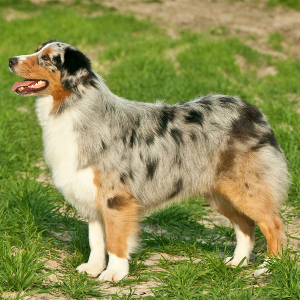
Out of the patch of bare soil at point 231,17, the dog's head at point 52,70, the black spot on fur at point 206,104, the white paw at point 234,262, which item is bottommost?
the patch of bare soil at point 231,17

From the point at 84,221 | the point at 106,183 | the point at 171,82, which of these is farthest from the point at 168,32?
the point at 106,183

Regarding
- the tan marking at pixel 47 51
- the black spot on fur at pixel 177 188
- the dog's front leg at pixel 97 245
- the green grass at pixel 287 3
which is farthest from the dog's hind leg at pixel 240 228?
the green grass at pixel 287 3

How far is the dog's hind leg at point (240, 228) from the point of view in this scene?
430 centimetres

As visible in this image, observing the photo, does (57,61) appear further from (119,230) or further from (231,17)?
(231,17)

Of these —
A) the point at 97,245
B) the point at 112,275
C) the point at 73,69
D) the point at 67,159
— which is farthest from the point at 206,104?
the point at 112,275

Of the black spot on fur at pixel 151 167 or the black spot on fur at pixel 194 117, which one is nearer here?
the black spot on fur at pixel 151 167

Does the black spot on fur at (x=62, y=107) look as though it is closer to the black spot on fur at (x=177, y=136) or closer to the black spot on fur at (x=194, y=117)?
the black spot on fur at (x=177, y=136)

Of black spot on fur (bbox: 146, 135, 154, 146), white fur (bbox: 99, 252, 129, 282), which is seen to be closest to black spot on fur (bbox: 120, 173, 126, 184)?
black spot on fur (bbox: 146, 135, 154, 146)

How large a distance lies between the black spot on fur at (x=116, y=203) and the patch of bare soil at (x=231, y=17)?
10069 millimetres

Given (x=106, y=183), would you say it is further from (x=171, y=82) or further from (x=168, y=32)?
(x=168, y=32)

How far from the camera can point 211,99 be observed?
4.29 m

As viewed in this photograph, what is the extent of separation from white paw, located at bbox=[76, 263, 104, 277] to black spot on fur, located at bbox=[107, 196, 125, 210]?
1.94 ft

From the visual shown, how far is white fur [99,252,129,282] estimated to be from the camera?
151 inches

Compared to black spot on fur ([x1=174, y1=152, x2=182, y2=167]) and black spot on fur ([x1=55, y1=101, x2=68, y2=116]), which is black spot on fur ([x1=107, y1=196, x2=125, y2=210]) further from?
black spot on fur ([x1=55, y1=101, x2=68, y2=116])
